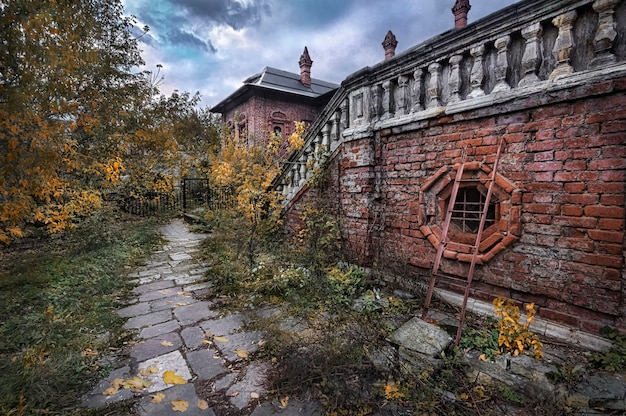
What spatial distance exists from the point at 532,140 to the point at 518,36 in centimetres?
105

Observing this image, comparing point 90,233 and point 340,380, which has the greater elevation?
point 90,233

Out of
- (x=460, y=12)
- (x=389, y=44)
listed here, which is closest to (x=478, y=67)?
(x=460, y=12)

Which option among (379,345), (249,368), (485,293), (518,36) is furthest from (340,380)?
(518,36)

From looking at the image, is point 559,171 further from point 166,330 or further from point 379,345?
point 166,330

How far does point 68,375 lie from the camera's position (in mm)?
2236

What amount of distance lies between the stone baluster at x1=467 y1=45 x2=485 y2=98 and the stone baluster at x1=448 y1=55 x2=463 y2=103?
0.48ft

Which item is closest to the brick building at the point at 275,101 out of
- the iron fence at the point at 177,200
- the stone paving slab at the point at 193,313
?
the iron fence at the point at 177,200

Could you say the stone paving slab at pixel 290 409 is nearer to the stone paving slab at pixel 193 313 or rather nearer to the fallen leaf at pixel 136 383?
the fallen leaf at pixel 136 383

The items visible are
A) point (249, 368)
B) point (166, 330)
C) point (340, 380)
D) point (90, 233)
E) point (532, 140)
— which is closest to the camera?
point (340, 380)

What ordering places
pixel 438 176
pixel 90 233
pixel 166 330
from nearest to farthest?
pixel 166 330 < pixel 438 176 < pixel 90 233

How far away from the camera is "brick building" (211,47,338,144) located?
1642cm

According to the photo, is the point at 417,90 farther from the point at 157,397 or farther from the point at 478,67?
the point at 157,397

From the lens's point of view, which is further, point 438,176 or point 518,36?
point 438,176

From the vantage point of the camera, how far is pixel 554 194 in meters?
2.61
